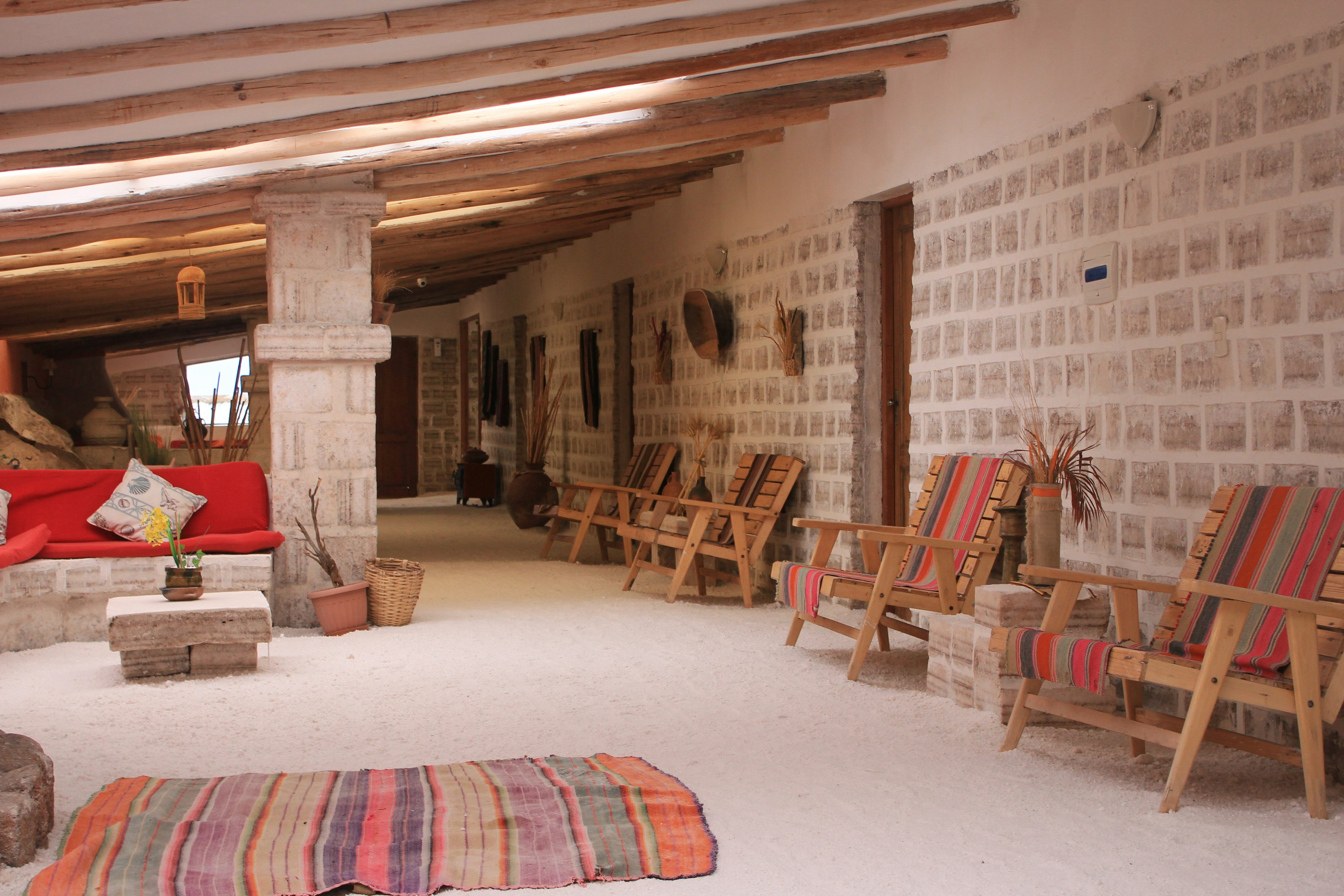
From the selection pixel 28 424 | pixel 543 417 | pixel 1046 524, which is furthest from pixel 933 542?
pixel 28 424

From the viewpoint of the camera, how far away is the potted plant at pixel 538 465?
10047mm

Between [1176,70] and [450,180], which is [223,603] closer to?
[450,180]

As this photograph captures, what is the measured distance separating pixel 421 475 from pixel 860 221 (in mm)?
10169

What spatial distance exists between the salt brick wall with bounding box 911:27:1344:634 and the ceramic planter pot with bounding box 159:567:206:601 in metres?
3.29

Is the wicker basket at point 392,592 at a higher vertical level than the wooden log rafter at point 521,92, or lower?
lower

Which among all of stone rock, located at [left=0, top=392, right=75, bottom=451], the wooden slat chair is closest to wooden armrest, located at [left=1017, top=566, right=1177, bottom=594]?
the wooden slat chair

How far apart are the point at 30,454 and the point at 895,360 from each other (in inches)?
262

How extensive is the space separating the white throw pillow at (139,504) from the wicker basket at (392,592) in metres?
0.92

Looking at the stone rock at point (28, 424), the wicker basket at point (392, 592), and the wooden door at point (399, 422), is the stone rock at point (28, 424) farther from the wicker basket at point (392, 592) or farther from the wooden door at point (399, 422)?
the wooden door at point (399, 422)

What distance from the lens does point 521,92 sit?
185 inches

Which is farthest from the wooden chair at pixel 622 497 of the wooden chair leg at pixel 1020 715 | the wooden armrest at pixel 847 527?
the wooden chair leg at pixel 1020 715

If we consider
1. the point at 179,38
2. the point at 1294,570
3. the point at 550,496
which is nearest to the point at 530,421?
the point at 550,496

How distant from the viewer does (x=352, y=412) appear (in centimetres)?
567

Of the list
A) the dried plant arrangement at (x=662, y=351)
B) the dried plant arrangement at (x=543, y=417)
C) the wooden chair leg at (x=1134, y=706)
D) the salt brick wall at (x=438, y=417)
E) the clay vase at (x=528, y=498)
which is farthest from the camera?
the salt brick wall at (x=438, y=417)
